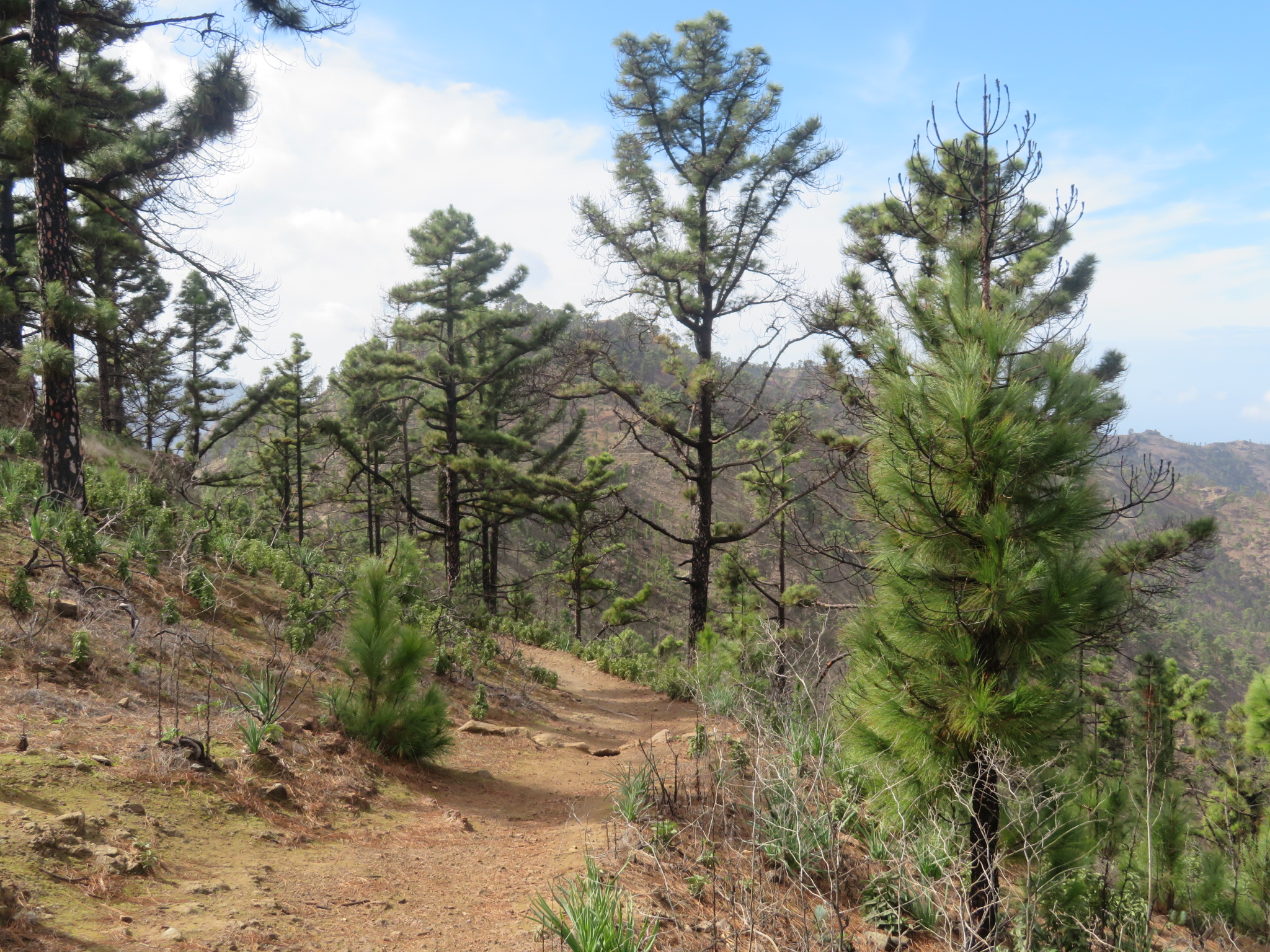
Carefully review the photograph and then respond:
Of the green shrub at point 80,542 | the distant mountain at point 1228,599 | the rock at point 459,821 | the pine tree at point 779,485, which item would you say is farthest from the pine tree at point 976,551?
the distant mountain at point 1228,599

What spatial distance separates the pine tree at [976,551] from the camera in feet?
12.0

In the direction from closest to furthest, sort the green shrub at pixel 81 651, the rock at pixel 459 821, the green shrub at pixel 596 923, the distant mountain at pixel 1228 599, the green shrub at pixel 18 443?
the green shrub at pixel 596 923, the rock at pixel 459 821, the green shrub at pixel 81 651, the green shrub at pixel 18 443, the distant mountain at pixel 1228 599

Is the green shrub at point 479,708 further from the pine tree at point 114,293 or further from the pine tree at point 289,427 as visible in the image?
the pine tree at point 289,427

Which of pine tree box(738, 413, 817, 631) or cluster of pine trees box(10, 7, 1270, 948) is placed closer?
cluster of pine trees box(10, 7, 1270, 948)

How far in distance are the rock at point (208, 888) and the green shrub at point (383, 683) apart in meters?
2.49

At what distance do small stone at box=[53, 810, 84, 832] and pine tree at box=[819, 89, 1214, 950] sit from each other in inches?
148

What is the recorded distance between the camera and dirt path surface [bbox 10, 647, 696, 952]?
9.55 feet

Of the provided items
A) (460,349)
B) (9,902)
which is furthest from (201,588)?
(460,349)

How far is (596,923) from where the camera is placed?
272 centimetres

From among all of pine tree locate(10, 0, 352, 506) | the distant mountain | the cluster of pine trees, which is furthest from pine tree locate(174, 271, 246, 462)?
the distant mountain

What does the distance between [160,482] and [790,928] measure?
1153 centimetres

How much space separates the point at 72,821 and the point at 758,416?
31.5ft

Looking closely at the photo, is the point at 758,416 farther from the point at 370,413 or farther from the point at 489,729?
the point at 370,413

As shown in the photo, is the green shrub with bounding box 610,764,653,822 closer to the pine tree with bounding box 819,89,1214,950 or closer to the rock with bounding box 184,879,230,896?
the pine tree with bounding box 819,89,1214,950
